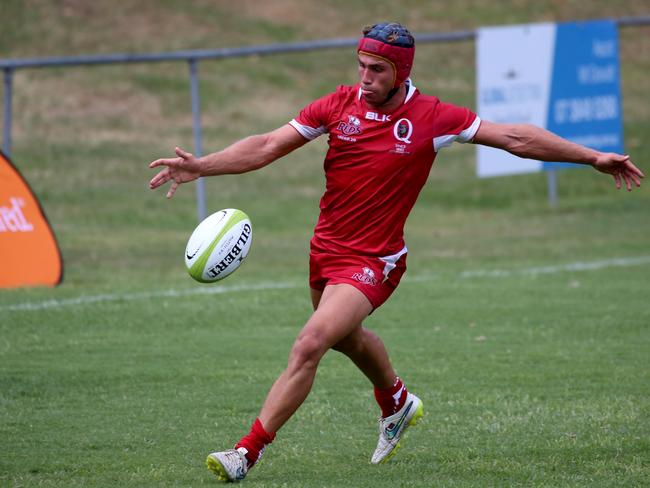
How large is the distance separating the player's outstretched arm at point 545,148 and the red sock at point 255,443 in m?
1.87

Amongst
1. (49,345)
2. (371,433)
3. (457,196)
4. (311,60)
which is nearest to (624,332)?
(371,433)

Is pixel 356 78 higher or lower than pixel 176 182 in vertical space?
lower

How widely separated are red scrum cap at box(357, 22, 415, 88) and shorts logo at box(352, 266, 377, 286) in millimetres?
961

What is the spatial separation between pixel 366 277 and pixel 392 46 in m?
1.18

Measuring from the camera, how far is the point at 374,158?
6047 mm

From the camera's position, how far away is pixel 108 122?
22891mm

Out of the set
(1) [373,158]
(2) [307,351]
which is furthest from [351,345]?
(1) [373,158]

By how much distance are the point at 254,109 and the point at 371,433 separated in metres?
17.9

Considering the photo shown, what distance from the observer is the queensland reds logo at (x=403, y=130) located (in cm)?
605

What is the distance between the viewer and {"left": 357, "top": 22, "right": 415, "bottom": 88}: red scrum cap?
233 inches

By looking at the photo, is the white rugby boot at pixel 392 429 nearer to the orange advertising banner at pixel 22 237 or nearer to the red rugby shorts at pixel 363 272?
the red rugby shorts at pixel 363 272

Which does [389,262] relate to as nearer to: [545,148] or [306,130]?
[306,130]

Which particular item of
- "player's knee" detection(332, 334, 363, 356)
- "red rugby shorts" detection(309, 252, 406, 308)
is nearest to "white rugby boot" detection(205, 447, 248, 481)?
"player's knee" detection(332, 334, 363, 356)

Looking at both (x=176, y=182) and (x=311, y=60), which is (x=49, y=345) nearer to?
(x=176, y=182)
